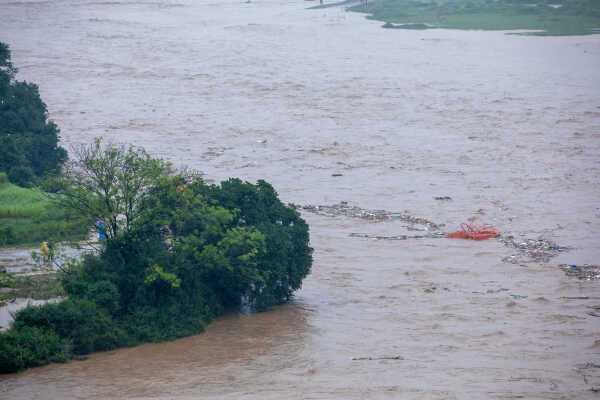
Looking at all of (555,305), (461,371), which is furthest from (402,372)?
(555,305)

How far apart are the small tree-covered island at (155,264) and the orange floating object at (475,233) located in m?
5.71

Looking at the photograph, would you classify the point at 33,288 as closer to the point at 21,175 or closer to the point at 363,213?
the point at 21,175

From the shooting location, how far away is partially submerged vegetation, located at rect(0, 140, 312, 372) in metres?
13.0

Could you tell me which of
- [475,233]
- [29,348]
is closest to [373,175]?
[475,233]

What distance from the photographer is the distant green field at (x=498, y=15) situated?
55384 mm

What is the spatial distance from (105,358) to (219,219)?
13.1ft

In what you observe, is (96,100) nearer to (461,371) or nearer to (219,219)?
(219,219)

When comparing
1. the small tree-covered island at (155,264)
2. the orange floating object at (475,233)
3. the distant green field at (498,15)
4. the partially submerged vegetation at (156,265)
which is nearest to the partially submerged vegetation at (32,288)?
the small tree-covered island at (155,264)

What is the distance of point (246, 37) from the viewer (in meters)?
58.1

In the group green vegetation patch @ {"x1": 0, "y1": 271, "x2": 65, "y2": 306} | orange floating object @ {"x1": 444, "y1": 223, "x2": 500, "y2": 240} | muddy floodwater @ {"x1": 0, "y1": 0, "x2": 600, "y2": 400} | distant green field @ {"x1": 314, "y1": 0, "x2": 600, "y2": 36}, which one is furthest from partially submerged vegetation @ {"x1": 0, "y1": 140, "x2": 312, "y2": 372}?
distant green field @ {"x1": 314, "y1": 0, "x2": 600, "y2": 36}

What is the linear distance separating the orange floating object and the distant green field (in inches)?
1425

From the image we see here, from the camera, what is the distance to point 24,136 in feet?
86.3

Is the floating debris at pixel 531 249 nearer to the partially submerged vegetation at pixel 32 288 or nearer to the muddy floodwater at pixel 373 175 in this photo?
the muddy floodwater at pixel 373 175

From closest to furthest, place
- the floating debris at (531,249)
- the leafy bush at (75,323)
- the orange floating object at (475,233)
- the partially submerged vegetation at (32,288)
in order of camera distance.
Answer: the leafy bush at (75,323)
the partially submerged vegetation at (32,288)
the floating debris at (531,249)
the orange floating object at (475,233)
